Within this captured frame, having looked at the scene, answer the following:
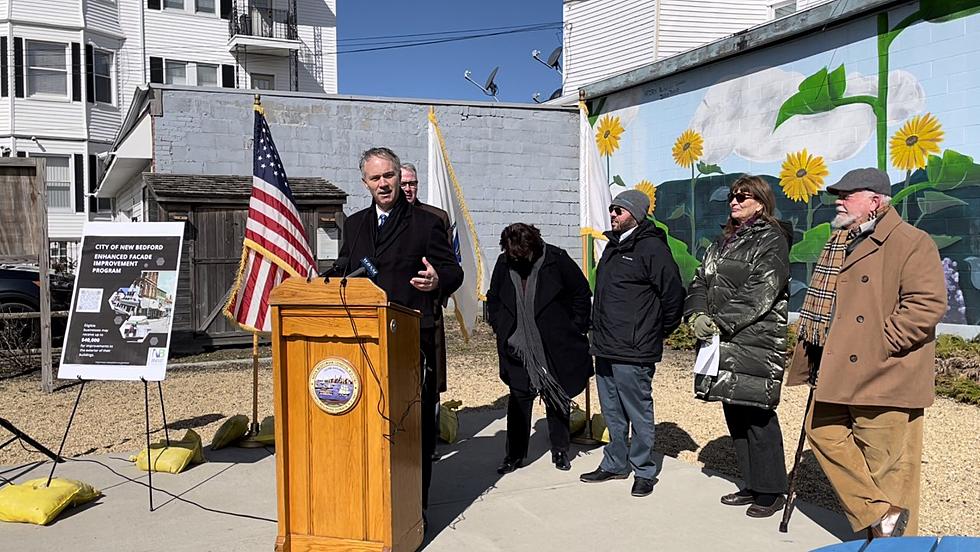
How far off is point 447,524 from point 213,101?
10922 mm

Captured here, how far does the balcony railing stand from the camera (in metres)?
26.5

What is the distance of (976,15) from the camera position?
9281 mm

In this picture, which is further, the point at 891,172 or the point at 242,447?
the point at 891,172

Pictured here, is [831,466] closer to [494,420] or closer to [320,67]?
[494,420]

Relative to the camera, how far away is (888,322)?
12.2 ft

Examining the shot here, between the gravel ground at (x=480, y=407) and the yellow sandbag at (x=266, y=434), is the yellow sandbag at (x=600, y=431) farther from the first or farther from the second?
the yellow sandbag at (x=266, y=434)

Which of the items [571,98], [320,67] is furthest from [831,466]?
[320,67]

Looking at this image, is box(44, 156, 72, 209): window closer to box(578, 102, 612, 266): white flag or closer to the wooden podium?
box(578, 102, 612, 266): white flag

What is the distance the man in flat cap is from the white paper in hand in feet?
2.11

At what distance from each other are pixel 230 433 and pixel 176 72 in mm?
22970

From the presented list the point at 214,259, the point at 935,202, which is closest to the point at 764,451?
the point at 935,202

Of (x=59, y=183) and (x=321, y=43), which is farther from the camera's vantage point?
(x=321, y=43)

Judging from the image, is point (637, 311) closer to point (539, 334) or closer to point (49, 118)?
point (539, 334)

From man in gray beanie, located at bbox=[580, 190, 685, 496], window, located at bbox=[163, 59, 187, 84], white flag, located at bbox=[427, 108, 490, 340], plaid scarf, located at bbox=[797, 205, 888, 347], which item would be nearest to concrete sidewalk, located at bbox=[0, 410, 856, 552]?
man in gray beanie, located at bbox=[580, 190, 685, 496]
